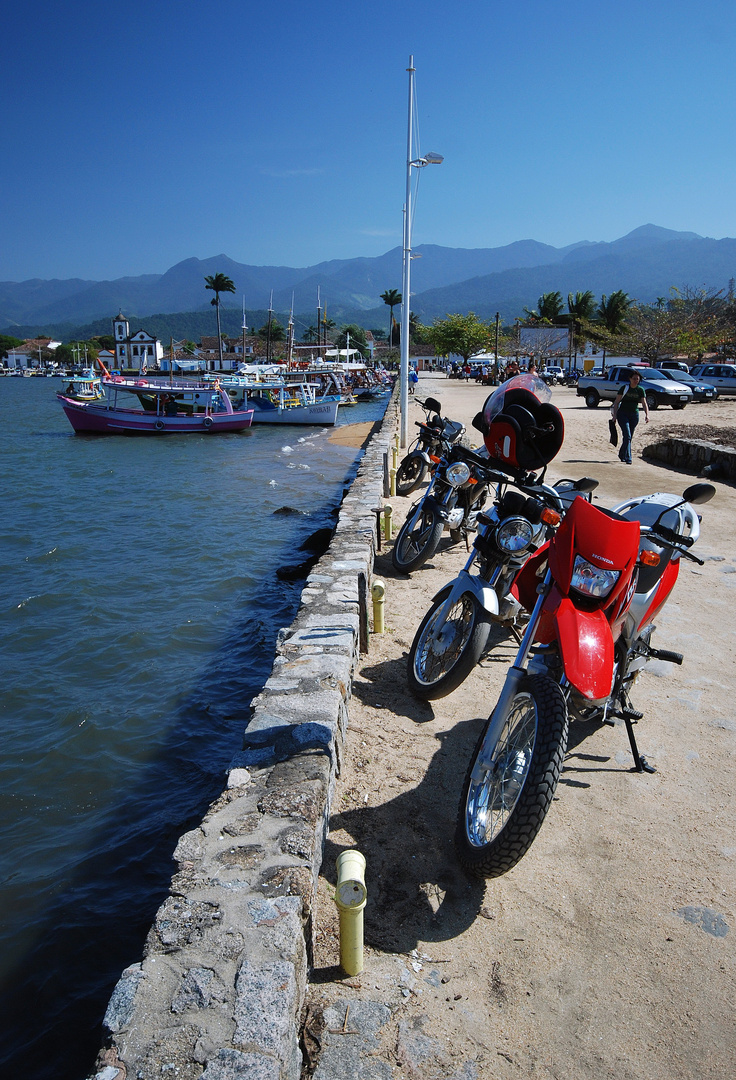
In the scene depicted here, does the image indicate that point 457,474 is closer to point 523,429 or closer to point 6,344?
point 523,429

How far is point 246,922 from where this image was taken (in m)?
2.23

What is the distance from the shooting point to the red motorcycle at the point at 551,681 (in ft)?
8.40

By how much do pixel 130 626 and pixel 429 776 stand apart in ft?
16.2

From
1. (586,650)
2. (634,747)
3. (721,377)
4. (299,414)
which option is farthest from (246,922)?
(299,414)

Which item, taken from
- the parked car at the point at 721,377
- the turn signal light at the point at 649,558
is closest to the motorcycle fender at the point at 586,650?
the turn signal light at the point at 649,558

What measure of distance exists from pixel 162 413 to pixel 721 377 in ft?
81.9

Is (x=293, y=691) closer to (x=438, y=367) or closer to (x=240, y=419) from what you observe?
(x=240, y=419)

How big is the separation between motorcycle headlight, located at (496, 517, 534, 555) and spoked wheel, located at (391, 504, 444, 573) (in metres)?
2.79

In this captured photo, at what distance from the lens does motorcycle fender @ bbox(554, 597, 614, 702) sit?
2680 mm

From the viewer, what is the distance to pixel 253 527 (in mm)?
12750

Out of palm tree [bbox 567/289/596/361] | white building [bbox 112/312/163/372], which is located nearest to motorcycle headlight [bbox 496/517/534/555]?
palm tree [bbox 567/289/596/361]

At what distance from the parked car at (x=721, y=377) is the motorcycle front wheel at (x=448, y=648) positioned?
1132 inches

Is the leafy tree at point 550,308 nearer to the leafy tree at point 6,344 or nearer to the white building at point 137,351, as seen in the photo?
the white building at point 137,351

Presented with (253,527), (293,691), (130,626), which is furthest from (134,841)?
(253,527)
